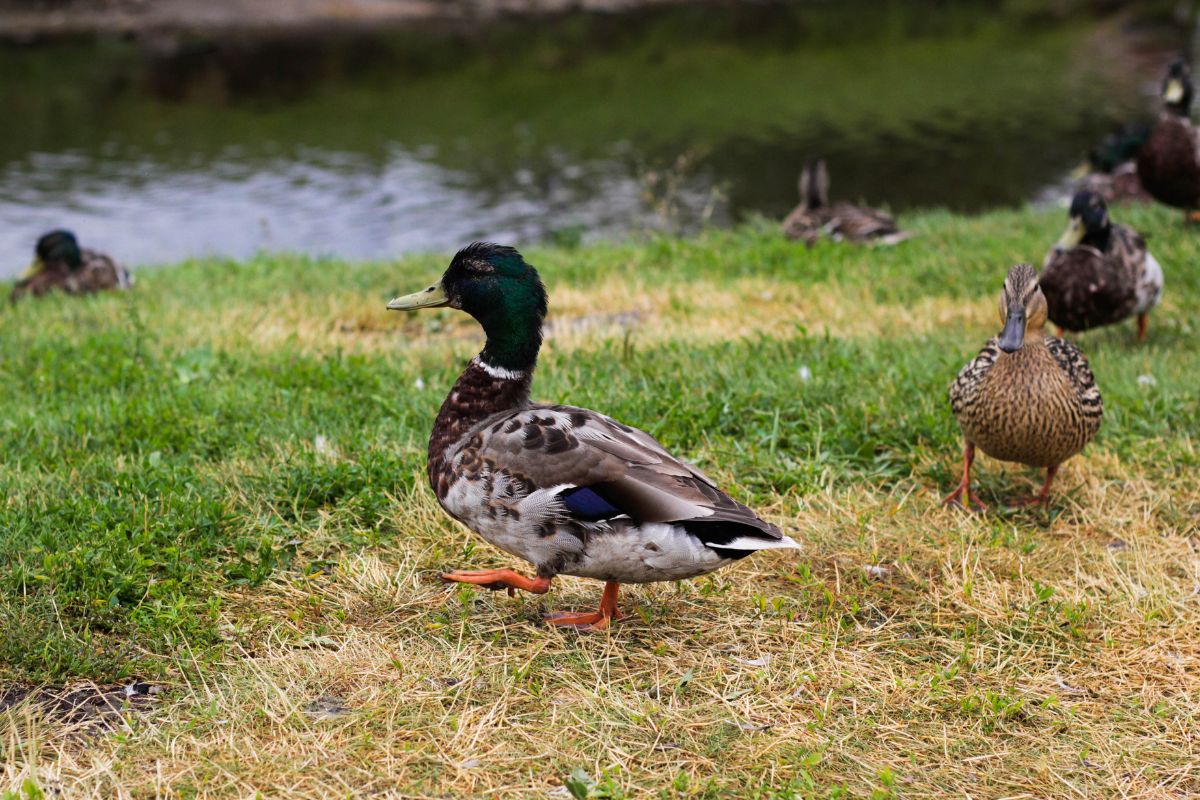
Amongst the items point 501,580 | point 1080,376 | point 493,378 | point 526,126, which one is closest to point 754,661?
point 501,580

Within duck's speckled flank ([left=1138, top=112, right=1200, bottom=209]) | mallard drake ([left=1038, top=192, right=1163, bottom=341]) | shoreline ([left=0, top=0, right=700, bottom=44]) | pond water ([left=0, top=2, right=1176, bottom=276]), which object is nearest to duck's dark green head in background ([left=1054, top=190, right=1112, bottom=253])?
mallard drake ([left=1038, top=192, right=1163, bottom=341])

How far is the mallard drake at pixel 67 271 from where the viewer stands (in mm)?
8961

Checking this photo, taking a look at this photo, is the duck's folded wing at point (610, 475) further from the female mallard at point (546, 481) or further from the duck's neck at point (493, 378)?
the duck's neck at point (493, 378)

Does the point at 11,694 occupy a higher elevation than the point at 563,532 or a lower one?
lower

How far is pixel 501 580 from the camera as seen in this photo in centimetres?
358

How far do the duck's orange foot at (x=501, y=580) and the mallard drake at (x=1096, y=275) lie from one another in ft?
13.6

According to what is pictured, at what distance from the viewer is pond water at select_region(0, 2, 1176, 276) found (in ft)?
46.2

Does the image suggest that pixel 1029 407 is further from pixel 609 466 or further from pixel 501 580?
pixel 501 580

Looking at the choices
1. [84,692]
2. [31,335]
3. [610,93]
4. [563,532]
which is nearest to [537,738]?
[563,532]

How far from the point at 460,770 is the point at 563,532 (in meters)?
0.70

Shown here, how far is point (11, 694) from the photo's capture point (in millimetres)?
3287

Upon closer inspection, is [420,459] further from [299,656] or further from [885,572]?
[885,572]

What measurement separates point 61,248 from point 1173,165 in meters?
8.55

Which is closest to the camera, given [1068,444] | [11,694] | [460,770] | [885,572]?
[460,770]
